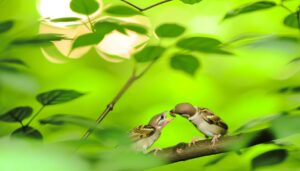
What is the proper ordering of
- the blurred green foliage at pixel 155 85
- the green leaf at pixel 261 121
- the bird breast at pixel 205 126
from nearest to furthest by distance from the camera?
the blurred green foliage at pixel 155 85
the green leaf at pixel 261 121
the bird breast at pixel 205 126

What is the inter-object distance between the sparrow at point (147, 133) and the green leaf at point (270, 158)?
0.11m

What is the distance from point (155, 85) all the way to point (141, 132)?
91 centimetres

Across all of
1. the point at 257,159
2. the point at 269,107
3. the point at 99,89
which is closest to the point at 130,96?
the point at 99,89

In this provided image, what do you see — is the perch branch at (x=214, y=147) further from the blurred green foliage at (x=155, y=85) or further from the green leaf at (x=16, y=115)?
the green leaf at (x=16, y=115)

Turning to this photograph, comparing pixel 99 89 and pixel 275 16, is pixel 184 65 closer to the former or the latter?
pixel 99 89

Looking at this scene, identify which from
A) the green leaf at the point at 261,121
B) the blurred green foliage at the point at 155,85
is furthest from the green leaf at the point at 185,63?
the green leaf at the point at 261,121

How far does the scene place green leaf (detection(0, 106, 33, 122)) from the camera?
438 mm

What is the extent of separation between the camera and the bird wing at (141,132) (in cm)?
47

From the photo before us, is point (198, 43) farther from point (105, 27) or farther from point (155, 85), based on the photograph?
point (155, 85)

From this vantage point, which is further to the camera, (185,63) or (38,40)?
(185,63)

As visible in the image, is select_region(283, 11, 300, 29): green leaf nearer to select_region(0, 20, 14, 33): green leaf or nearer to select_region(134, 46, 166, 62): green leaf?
select_region(134, 46, 166, 62): green leaf

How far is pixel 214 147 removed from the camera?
0.40m

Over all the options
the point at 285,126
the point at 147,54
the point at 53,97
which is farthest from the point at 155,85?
the point at 285,126

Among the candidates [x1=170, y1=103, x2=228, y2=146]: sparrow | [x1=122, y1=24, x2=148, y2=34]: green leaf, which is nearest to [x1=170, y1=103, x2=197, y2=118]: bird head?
[x1=170, y1=103, x2=228, y2=146]: sparrow
